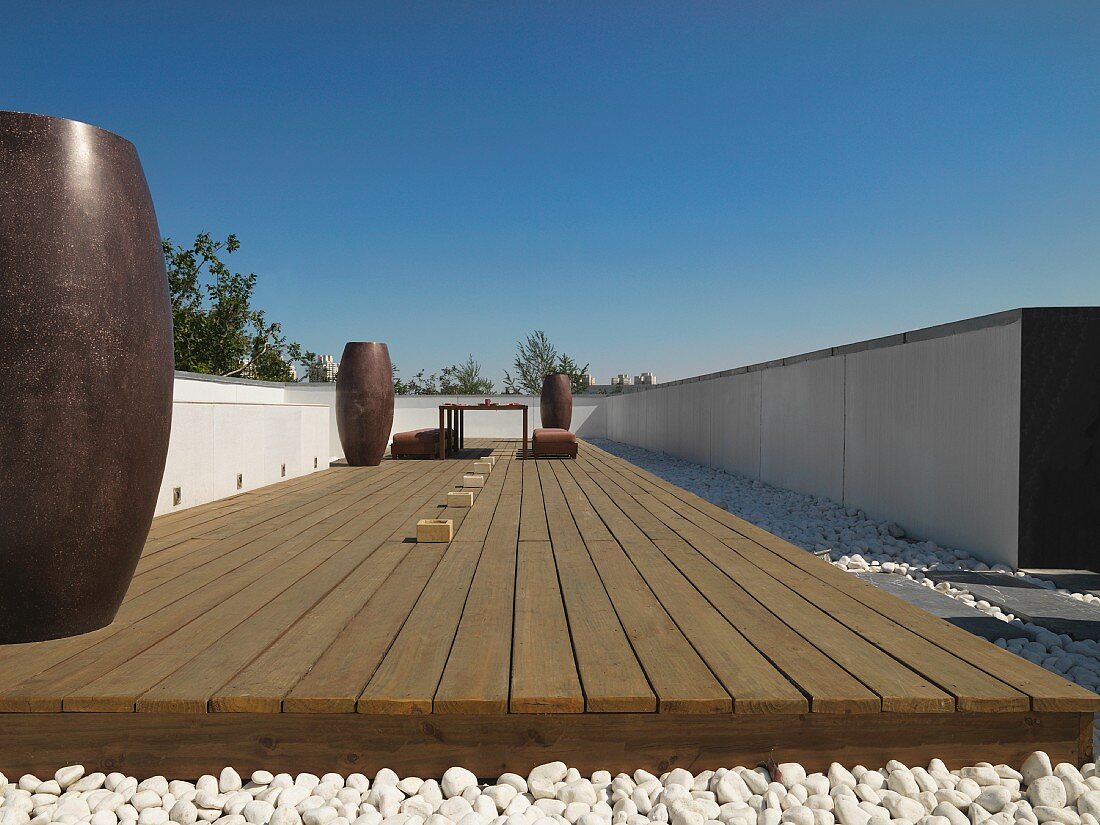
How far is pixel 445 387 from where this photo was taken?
102 ft

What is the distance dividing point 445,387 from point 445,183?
13.3 meters

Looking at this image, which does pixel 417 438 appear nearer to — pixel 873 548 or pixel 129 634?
pixel 873 548

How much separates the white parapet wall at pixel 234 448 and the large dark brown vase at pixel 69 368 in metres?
1.46

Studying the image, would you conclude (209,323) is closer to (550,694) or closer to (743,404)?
(743,404)

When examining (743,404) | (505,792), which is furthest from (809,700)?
(743,404)

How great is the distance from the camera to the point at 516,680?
142 cm

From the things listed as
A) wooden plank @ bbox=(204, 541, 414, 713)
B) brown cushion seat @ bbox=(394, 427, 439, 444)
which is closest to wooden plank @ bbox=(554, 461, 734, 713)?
wooden plank @ bbox=(204, 541, 414, 713)

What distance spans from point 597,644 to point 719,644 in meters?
0.30

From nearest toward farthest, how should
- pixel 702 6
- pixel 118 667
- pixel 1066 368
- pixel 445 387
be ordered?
pixel 118 667, pixel 1066 368, pixel 702 6, pixel 445 387

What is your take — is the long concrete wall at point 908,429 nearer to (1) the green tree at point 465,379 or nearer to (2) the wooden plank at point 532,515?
(2) the wooden plank at point 532,515

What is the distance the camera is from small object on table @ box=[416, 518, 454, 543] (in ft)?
9.59

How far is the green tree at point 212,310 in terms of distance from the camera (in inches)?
671

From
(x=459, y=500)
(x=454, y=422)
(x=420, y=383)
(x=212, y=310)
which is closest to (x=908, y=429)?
(x=459, y=500)

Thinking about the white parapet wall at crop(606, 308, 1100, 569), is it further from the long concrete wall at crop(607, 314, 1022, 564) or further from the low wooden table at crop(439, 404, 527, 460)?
the low wooden table at crop(439, 404, 527, 460)
